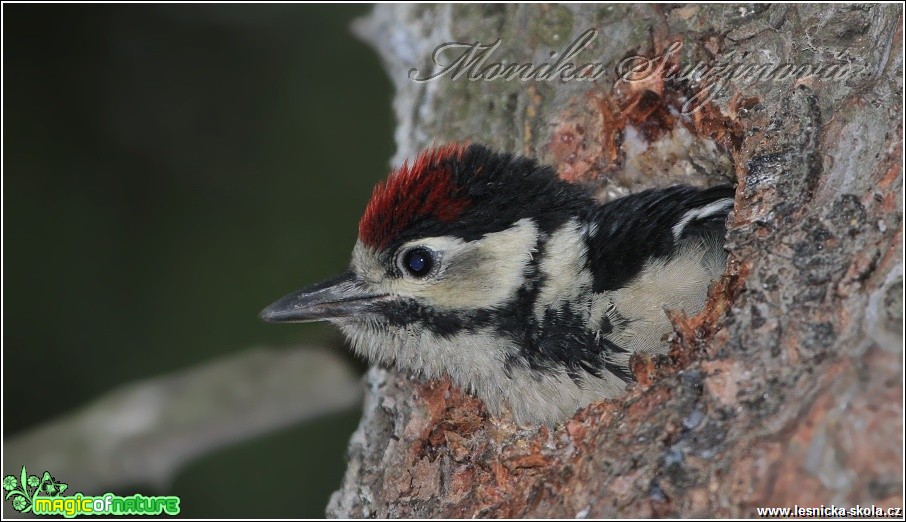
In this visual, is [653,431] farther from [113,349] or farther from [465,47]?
[113,349]

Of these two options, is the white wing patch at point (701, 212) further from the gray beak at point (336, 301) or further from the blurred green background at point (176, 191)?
the blurred green background at point (176, 191)

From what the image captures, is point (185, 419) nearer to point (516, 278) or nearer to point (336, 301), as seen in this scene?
point (336, 301)

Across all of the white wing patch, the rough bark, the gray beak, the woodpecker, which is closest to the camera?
the rough bark

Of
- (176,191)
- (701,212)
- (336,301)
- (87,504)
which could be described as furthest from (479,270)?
(176,191)

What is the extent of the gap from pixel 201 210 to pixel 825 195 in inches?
166

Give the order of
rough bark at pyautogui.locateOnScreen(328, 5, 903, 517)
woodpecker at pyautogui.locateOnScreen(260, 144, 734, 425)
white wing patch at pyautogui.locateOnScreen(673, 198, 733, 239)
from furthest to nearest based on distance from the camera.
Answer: white wing patch at pyautogui.locateOnScreen(673, 198, 733, 239), woodpecker at pyautogui.locateOnScreen(260, 144, 734, 425), rough bark at pyautogui.locateOnScreen(328, 5, 903, 517)

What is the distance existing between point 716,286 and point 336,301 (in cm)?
135

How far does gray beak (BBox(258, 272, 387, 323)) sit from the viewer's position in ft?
10.7

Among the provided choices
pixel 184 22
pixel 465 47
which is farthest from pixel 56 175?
pixel 465 47

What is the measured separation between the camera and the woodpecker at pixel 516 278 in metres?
3.01

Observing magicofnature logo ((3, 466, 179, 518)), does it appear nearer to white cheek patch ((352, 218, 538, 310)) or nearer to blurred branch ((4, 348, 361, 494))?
blurred branch ((4, 348, 361, 494))

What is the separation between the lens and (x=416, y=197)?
10.0 ft

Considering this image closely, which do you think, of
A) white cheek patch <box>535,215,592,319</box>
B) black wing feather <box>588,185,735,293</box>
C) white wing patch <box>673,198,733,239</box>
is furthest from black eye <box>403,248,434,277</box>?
white wing patch <box>673,198,733,239</box>

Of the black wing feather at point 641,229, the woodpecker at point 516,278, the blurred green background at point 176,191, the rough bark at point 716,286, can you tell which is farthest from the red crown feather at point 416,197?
the blurred green background at point 176,191
